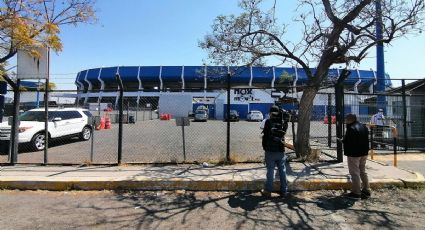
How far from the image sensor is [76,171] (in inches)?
354

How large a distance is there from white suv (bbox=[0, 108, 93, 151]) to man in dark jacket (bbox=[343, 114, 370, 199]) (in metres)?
11.6

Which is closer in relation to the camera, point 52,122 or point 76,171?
point 76,171

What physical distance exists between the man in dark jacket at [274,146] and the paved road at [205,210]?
0.30 m

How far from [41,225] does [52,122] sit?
10.8 m

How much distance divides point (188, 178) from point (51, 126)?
31.3 ft

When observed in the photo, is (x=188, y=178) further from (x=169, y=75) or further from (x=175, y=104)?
(x=169, y=75)

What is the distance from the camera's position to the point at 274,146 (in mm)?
7023

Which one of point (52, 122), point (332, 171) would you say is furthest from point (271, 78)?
point (332, 171)

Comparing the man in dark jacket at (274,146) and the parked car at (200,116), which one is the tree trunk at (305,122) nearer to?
the man in dark jacket at (274,146)

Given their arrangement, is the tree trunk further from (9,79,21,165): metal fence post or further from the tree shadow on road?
(9,79,21,165): metal fence post

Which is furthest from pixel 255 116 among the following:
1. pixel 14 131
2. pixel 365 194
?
pixel 365 194

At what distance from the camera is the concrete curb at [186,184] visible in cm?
771

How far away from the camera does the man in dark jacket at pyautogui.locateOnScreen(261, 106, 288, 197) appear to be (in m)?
7.02

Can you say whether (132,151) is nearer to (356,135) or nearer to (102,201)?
(102,201)
